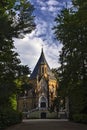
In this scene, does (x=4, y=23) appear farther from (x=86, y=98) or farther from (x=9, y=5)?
(x=86, y=98)

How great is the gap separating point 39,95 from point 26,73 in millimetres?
81128

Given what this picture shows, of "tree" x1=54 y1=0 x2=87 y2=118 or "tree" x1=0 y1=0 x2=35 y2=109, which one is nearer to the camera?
"tree" x1=0 y1=0 x2=35 y2=109

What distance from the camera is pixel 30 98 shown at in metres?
117

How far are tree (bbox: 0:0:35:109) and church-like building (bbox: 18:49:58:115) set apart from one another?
77065mm

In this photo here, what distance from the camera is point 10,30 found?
27.5m

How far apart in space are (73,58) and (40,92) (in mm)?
72375

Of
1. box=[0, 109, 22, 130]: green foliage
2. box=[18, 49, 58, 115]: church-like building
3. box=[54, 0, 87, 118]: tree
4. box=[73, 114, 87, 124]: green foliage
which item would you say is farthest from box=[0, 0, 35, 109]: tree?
box=[18, 49, 58, 115]: church-like building

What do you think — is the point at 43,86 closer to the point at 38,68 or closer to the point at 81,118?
the point at 38,68

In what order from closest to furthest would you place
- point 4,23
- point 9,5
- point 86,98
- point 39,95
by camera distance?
1. point 4,23
2. point 9,5
3. point 86,98
4. point 39,95

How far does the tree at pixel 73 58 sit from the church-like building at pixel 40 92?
208ft

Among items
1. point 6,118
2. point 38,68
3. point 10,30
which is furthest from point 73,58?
point 38,68

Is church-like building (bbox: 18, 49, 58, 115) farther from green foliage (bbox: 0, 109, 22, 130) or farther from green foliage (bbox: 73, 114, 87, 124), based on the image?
green foliage (bbox: 0, 109, 22, 130)

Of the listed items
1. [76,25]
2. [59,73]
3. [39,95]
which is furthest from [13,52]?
[39,95]

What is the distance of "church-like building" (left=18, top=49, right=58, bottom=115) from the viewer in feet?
373
